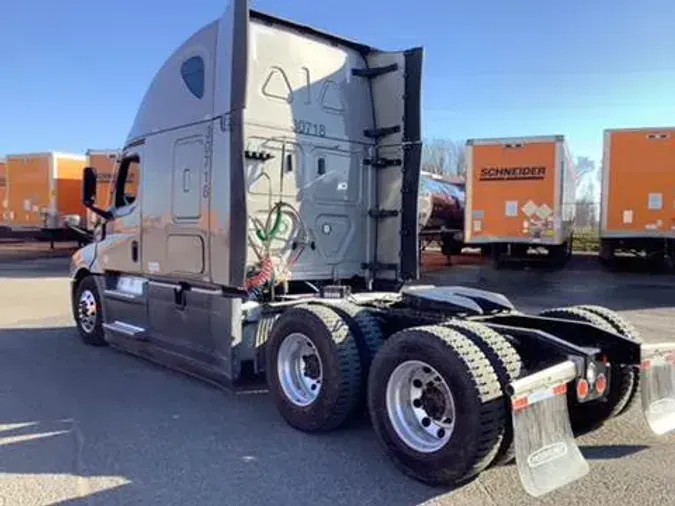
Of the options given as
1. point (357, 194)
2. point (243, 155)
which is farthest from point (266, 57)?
point (357, 194)

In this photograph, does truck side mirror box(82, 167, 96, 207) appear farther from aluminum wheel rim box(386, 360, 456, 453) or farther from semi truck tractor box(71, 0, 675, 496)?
aluminum wheel rim box(386, 360, 456, 453)

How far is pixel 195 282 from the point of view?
20.5 ft

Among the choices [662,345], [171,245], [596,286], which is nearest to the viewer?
[662,345]

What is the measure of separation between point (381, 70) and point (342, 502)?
15.1 ft

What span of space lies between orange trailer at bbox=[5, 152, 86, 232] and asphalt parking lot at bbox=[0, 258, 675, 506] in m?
→ 17.6

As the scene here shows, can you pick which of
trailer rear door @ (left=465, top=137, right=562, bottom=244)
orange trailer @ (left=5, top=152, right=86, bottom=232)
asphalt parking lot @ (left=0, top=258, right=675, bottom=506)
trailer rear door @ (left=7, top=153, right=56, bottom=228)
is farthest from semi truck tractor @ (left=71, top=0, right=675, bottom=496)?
trailer rear door @ (left=7, top=153, right=56, bottom=228)

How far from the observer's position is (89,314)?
8172 mm

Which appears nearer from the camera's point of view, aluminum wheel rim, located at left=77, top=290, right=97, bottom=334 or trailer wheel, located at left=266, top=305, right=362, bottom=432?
trailer wheel, located at left=266, top=305, right=362, bottom=432

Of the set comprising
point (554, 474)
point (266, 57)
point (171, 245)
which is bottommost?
point (554, 474)

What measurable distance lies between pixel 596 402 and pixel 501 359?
135 cm

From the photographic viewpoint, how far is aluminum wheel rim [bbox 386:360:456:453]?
401 centimetres

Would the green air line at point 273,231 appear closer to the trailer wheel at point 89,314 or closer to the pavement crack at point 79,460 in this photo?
the pavement crack at point 79,460

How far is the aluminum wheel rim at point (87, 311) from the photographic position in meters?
8.11

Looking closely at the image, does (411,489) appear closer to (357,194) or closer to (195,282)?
(195,282)
